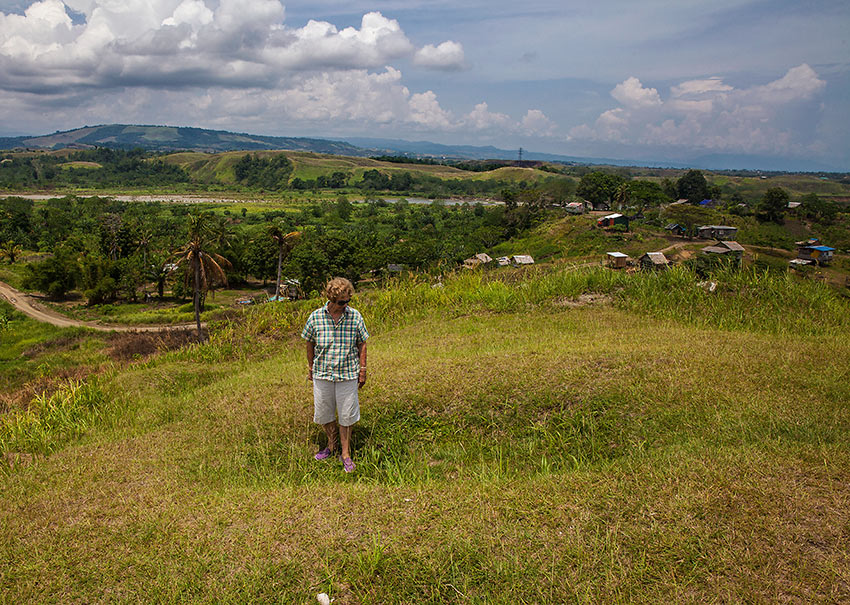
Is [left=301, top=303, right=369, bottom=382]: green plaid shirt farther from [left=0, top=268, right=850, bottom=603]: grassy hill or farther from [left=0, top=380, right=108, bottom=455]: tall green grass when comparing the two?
[left=0, top=380, right=108, bottom=455]: tall green grass

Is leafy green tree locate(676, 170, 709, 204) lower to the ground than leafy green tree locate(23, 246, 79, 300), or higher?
higher

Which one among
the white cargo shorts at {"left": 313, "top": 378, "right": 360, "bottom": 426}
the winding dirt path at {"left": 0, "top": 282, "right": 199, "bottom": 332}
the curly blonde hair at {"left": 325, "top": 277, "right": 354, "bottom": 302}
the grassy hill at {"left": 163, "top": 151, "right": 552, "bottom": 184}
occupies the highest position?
the grassy hill at {"left": 163, "top": 151, "right": 552, "bottom": 184}

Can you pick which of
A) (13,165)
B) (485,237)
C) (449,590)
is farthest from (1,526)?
(13,165)

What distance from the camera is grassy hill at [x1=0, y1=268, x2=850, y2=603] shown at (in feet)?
10.3

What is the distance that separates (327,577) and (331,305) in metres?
2.42

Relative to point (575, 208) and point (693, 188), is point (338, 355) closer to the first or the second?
point (575, 208)

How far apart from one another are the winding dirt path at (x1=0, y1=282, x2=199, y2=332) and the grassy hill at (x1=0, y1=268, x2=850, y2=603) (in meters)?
33.7

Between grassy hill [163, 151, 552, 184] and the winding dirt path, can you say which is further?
grassy hill [163, 151, 552, 184]

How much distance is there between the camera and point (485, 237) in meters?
73.2

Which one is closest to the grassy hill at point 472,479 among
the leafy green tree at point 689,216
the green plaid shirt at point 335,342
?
the green plaid shirt at point 335,342

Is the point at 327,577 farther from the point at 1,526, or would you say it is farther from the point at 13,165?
the point at 13,165

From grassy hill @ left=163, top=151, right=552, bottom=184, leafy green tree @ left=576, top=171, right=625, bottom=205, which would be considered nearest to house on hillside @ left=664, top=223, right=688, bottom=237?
leafy green tree @ left=576, top=171, right=625, bottom=205

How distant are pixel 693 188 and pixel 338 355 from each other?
113m

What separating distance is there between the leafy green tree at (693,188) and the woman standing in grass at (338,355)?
10831 cm
